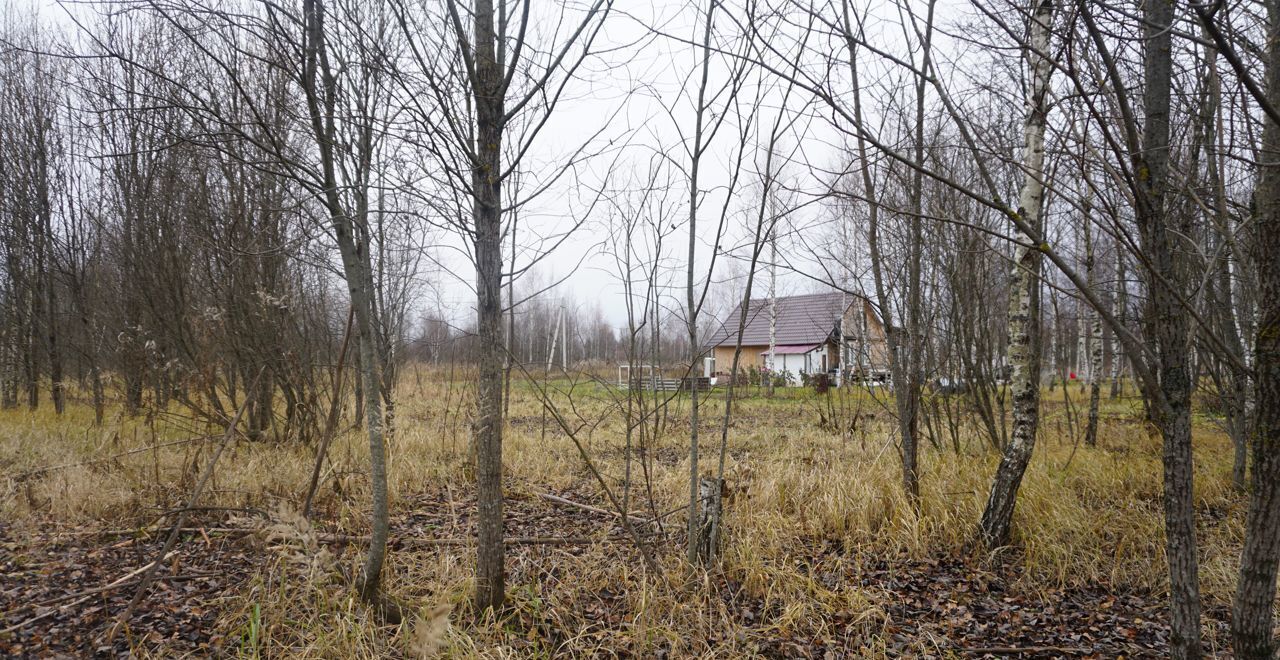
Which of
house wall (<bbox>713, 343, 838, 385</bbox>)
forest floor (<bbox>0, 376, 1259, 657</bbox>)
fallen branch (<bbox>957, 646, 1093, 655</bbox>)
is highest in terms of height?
house wall (<bbox>713, 343, 838, 385</bbox>)

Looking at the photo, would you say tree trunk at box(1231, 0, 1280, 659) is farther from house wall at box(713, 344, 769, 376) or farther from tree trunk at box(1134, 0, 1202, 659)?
house wall at box(713, 344, 769, 376)

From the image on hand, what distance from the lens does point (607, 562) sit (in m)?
3.71


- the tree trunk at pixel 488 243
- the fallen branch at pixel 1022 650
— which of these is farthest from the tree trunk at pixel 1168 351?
the tree trunk at pixel 488 243

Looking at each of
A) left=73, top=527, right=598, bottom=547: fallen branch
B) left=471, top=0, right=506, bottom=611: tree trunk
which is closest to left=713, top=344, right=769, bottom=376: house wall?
left=73, top=527, right=598, bottom=547: fallen branch

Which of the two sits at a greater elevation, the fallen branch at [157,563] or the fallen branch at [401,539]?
the fallen branch at [157,563]

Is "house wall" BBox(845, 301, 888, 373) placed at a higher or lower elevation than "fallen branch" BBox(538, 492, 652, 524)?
higher

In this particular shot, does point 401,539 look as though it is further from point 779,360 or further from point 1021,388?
point 779,360

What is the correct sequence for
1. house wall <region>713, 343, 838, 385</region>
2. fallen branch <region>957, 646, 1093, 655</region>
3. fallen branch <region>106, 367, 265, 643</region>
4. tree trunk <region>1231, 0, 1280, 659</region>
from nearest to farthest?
tree trunk <region>1231, 0, 1280, 659</region> < fallen branch <region>106, 367, 265, 643</region> < fallen branch <region>957, 646, 1093, 655</region> < house wall <region>713, 343, 838, 385</region>

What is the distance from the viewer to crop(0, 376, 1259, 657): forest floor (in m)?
2.93

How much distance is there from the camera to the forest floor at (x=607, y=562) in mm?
2932

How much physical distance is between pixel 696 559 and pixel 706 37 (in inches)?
115

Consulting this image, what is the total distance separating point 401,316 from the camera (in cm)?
901

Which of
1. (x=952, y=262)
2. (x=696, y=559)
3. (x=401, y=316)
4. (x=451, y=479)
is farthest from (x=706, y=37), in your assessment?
(x=401, y=316)

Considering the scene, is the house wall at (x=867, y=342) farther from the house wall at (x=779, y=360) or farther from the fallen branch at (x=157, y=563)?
the house wall at (x=779, y=360)
